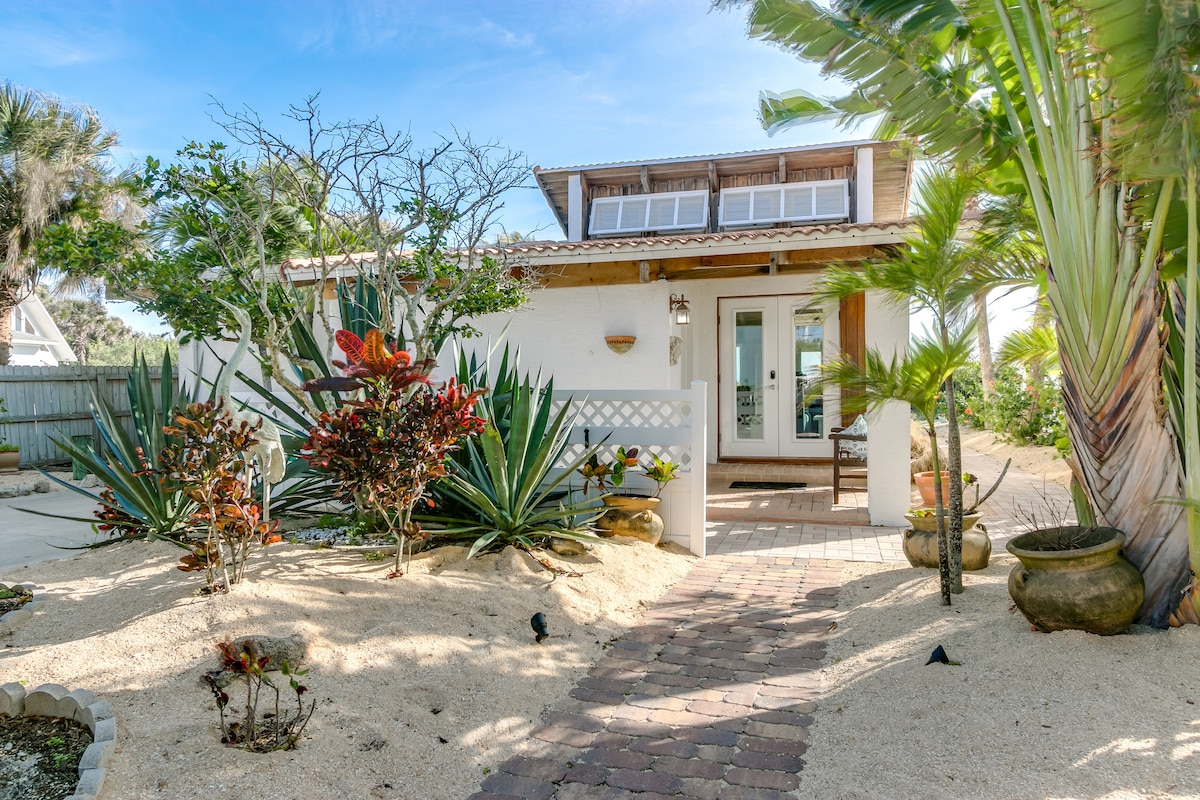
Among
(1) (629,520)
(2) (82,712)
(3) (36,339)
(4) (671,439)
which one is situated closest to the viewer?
(2) (82,712)

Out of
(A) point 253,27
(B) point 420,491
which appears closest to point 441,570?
(B) point 420,491

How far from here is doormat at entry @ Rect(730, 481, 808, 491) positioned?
9.25 meters

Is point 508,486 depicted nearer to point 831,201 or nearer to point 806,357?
point 806,357

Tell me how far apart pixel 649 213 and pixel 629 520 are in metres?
7.20

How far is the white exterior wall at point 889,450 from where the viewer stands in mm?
7242

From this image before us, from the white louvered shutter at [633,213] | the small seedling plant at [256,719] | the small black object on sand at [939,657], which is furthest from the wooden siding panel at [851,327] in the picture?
the small seedling plant at [256,719]

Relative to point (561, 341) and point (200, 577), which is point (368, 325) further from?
point (561, 341)

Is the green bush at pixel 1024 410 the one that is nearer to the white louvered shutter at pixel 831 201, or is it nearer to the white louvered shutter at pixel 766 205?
the white louvered shutter at pixel 831 201

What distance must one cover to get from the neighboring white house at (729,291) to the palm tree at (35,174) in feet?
21.5

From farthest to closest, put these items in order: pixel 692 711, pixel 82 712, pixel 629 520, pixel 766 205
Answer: pixel 766 205 → pixel 629 520 → pixel 692 711 → pixel 82 712

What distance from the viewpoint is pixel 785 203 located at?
446 inches

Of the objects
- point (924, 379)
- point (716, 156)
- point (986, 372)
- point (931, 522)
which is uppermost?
point (716, 156)

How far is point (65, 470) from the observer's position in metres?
12.2

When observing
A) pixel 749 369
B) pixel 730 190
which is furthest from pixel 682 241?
pixel 730 190
